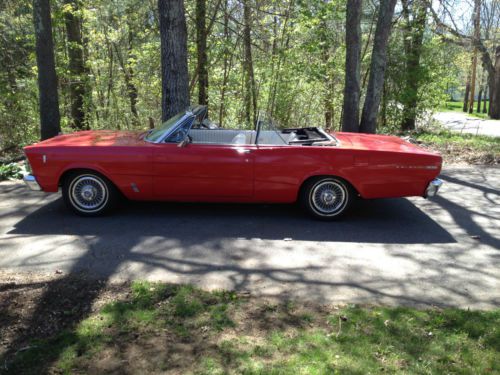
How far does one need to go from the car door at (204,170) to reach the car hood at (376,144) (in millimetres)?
1350

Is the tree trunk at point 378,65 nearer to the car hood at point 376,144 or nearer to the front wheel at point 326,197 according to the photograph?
the car hood at point 376,144

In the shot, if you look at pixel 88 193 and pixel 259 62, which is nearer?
pixel 88 193

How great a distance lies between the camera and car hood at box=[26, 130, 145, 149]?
19.7 ft

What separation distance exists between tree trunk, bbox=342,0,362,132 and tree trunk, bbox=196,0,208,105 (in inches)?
167

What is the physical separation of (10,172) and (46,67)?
7.79 ft

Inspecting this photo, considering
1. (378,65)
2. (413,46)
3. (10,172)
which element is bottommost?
(10,172)

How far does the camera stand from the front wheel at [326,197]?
5887 mm

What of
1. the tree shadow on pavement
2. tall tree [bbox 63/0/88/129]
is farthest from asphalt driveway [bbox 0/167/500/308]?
tall tree [bbox 63/0/88/129]

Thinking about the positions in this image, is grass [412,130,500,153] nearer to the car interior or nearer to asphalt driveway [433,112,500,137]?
asphalt driveway [433,112,500,137]

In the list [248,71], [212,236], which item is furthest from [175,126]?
[248,71]

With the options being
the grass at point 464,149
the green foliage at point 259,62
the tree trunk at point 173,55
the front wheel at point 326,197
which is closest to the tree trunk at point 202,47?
the green foliage at point 259,62

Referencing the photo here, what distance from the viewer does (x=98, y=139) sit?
248 inches

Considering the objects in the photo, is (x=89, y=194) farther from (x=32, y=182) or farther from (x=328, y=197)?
(x=328, y=197)

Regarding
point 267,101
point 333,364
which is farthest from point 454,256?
point 267,101
